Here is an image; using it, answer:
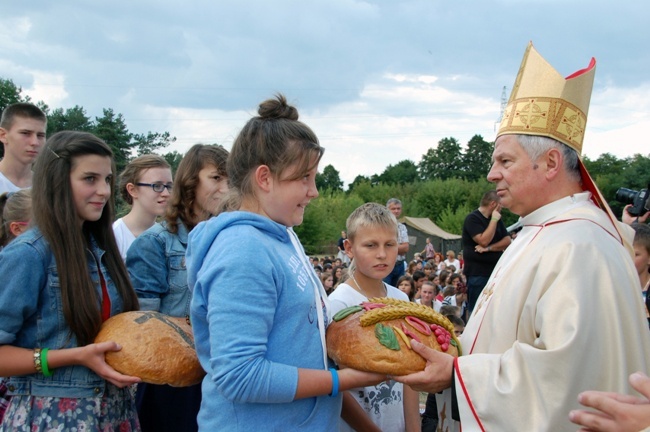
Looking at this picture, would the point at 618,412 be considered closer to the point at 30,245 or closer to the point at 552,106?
the point at 552,106

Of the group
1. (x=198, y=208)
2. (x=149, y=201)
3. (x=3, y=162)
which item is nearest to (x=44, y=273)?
(x=198, y=208)

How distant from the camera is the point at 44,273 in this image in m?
2.54

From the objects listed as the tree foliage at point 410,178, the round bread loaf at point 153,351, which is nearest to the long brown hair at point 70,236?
the round bread loaf at point 153,351

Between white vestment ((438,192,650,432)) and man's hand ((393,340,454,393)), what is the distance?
9 centimetres

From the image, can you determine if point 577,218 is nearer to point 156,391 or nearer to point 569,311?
point 569,311

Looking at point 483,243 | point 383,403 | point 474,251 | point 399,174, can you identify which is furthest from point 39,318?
point 399,174

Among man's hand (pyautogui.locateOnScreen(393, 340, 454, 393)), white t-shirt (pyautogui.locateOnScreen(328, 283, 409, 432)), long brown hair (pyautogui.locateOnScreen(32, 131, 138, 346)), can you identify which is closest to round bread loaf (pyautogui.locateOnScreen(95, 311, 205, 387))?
long brown hair (pyautogui.locateOnScreen(32, 131, 138, 346))

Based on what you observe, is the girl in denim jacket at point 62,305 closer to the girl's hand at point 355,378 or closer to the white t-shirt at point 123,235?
the girl's hand at point 355,378

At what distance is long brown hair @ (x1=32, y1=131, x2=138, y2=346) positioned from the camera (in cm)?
255

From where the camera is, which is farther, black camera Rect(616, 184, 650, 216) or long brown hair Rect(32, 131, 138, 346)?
black camera Rect(616, 184, 650, 216)

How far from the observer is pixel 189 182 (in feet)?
11.5

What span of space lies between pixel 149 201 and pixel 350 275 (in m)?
1.64

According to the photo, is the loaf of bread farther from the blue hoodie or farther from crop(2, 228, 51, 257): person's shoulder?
crop(2, 228, 51, 257): person's shoulder

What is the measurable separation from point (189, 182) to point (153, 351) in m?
1.34
